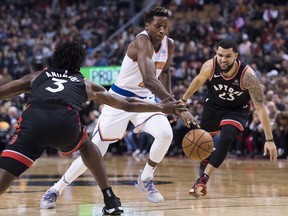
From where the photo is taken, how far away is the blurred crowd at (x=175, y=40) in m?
17.5

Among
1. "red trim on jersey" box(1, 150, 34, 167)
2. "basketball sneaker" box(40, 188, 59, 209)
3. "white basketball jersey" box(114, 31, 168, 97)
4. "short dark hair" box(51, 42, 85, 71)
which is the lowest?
"basketball sneaker" box(40, 188, 59, 209)

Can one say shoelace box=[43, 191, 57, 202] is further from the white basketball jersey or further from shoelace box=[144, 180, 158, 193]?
the white basketball jersey

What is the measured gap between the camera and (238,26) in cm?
2136

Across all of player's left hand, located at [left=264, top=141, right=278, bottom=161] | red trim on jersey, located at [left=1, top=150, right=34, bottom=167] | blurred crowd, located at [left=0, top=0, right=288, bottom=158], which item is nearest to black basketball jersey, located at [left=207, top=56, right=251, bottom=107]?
player's left hand, located at [left=264, top=141, right=278, bottom=161]

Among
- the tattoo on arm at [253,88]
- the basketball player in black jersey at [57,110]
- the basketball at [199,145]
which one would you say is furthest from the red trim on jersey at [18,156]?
the tattoo on arm at [253,88]

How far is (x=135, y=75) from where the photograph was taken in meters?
7.82

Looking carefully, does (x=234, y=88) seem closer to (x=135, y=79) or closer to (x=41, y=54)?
(x=135, y=79)

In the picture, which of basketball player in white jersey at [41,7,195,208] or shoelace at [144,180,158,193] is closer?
basketball player in white jersey at [41,7,195,208]

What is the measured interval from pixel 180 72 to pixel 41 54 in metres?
5.36

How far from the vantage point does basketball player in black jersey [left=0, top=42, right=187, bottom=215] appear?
6.08 m

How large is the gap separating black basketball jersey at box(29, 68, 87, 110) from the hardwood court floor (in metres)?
1.10

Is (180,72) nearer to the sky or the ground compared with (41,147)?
nearer to the ground

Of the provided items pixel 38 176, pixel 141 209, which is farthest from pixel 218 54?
pixel 38 176

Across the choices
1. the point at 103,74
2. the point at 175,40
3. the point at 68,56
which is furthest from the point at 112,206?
the point at 175,40
